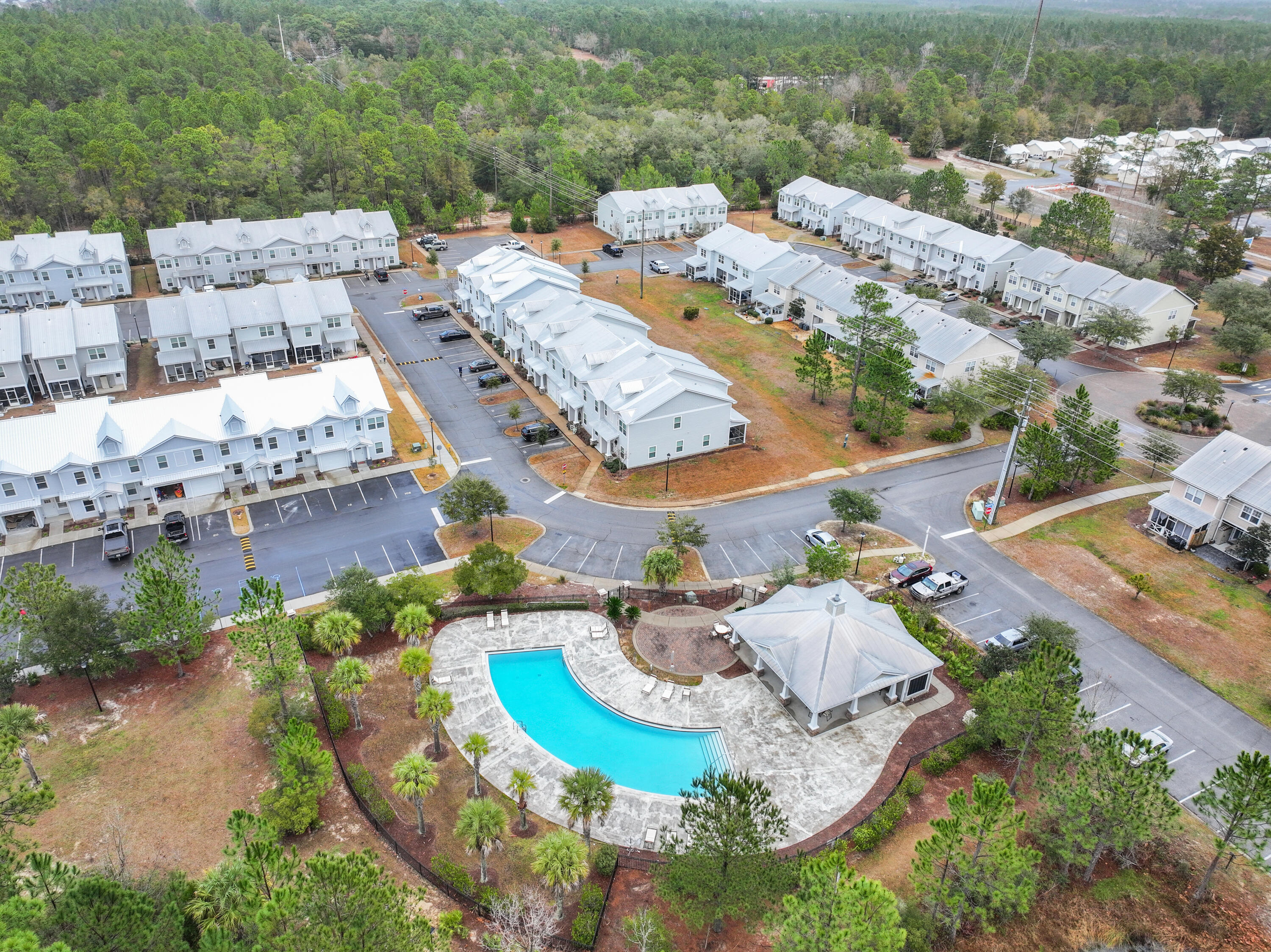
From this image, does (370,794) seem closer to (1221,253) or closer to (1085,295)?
(1085,295)

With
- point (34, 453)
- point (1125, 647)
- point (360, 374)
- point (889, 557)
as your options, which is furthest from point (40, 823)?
point (1125, 647)

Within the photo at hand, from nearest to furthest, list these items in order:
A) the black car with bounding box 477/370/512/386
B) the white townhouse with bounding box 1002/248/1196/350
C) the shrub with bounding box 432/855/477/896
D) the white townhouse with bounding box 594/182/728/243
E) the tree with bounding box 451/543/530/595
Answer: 1. the shrub with bounding box 432/855/477/896
2. the tree with bounding box 451/543/530/595
3. the black car with bounding box 477/370/512/386
4. the white townhouse with bounding box 1002/248/1196/350
5. the white townhouse with bounding box 594/182/728/243

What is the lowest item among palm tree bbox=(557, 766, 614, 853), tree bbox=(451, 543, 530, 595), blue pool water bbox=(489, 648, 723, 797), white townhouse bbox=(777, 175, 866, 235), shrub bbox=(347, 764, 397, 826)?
blue pool water bbox=(489, 648, 723, 797)

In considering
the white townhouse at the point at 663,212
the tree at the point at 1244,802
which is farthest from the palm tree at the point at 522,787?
the white townhouse at the point at 663,212

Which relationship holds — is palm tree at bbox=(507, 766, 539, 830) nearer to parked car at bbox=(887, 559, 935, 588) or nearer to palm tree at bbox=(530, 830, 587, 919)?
palm tree at bbox=(530, 830, 587, 919)

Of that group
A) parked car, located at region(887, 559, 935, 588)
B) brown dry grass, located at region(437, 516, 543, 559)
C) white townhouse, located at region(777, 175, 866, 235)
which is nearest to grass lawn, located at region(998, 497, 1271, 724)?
parked car, located at region(887, 559, 935, 588)
